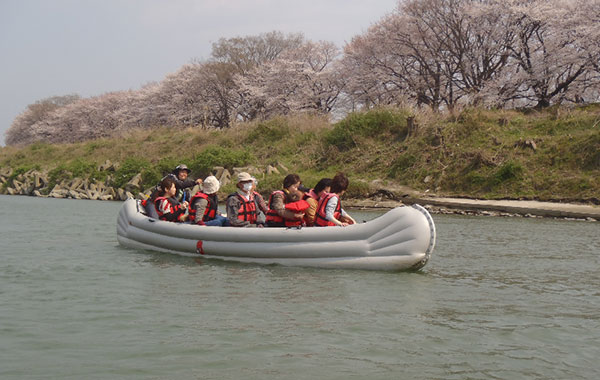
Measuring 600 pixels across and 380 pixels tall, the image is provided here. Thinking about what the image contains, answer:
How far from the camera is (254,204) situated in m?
9.41

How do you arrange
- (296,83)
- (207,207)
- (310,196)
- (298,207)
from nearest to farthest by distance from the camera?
1. (298,207)
2. (310,196)
3. (207,207)
4. (296,83)

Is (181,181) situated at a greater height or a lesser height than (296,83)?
lesser

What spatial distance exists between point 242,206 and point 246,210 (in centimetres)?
8

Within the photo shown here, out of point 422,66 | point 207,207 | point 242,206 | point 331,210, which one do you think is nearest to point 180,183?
point 207,207

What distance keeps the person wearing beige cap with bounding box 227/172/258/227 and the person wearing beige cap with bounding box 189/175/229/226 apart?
33 centimetres

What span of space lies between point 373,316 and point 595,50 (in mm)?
24133

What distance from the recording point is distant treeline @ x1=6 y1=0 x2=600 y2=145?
27.8 metres

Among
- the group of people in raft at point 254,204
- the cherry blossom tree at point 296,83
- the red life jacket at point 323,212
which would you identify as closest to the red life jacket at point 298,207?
the group of people in raft at point 254,204

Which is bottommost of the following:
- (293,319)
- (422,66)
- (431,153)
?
(293,319)

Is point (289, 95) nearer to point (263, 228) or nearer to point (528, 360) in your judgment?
point (263, 228)

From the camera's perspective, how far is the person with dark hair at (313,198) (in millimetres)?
8578

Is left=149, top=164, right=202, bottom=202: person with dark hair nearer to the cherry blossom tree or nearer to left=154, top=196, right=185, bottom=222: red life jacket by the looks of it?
left=154, top=196, right=185, bottom=222: red life jacket

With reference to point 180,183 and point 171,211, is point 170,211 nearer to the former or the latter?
point 171,211

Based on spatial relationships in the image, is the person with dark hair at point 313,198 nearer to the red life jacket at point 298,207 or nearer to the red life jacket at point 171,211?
the red life jacket at point 298,207
